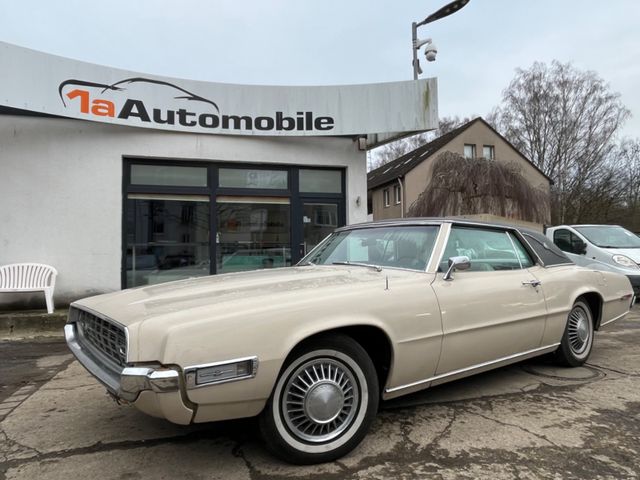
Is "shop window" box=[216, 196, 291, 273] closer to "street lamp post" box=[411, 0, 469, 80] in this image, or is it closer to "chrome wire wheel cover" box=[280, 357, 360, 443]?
"street lamp post" box=[411, 0, 469, 80]

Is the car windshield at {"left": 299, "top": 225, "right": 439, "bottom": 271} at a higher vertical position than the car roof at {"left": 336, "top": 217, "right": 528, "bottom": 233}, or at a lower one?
lower

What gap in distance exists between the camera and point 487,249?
3.71 meters

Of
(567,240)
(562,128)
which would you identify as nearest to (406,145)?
(562,128)

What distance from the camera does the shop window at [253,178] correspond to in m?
8.62

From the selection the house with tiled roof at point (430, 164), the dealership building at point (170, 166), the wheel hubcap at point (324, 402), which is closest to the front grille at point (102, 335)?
the wheel hubcap at point (324, 402)

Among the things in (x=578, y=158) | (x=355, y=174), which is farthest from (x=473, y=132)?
(x=355, y=174)

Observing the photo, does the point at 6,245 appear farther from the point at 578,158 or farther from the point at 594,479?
the point at 578,158

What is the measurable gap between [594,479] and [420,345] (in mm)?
1094

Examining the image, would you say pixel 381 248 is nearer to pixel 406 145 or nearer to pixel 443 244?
pixel 443 244

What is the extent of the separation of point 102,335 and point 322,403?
1340 millimetres

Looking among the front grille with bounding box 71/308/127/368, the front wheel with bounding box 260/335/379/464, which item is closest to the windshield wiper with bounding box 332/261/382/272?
the front wheel with bounding box 260/335/379/464

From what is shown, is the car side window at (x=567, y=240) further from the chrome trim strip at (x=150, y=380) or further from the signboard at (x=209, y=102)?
the chrome trim strip at (x=150, y=380)

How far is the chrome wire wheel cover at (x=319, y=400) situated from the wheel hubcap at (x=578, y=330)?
2687 mm

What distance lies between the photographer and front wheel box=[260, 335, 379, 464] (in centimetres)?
238
